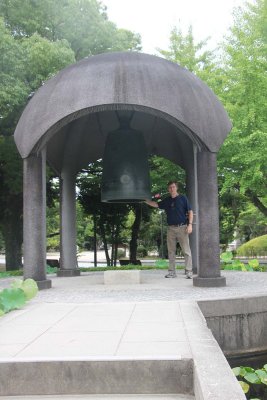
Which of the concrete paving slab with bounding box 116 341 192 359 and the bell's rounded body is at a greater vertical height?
the bell's rounded body

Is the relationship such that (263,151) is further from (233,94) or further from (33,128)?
(33,128)

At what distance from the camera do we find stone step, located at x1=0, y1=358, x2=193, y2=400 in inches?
135

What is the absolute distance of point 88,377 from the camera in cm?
345

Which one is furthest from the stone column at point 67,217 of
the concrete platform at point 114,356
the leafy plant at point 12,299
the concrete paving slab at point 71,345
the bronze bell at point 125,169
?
the concrete paving slab at point 71,345

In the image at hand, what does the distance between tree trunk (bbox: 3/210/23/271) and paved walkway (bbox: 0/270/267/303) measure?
1044cm

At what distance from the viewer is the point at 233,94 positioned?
17391mm

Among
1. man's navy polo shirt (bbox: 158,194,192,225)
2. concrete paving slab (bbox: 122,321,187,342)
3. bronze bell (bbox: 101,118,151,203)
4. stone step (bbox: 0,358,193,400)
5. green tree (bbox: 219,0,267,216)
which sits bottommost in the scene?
stone step (bbox: 0,358,193,400)

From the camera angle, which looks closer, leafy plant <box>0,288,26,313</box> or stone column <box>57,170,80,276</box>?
leafy plant <box>0,288,26,313</box>

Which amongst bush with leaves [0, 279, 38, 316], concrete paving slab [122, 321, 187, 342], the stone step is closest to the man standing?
bush with leaves [0, 279, 38, 316]

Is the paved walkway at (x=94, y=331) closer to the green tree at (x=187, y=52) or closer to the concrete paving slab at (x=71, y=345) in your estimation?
the concrete paving slab at (x=71, y=345)

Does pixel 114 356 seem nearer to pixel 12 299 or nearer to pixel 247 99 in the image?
pixel 12 299

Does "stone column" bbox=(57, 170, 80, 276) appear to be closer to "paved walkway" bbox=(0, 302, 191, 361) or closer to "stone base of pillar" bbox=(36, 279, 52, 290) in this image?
"stone base of pillar" bbox=(36, 279, 52, 290)

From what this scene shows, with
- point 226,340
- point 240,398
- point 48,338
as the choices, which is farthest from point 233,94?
point 240,398

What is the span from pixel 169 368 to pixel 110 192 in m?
5.99
